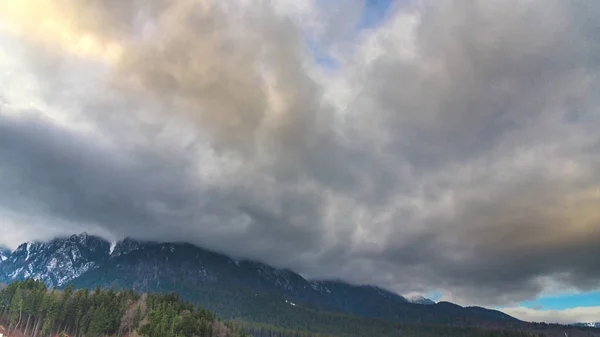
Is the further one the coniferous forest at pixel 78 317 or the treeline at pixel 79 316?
the treeline at pixel 79 316

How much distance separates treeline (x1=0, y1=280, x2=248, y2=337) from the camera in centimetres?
16375

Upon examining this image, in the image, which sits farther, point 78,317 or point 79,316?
point 79,316

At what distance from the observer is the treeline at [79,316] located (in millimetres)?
163750

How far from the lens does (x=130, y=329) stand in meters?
181

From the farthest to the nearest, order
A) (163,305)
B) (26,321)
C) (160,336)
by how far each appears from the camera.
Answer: (163,305) → (26,321) → (160,336)

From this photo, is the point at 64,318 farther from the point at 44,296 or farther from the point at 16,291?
the point at 16,291

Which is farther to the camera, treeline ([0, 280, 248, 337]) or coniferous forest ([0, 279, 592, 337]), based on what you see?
treeline ([0, 280, 248, 337])

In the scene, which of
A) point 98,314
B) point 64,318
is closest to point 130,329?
point 98,314

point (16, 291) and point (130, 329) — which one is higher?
point (16, 291)

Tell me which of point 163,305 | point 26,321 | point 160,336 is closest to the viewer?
point 160,336

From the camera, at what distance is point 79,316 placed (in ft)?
569

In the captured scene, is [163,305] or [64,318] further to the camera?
[163,305]

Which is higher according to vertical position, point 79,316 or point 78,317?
point 79,316

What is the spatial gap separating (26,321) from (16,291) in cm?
1527
